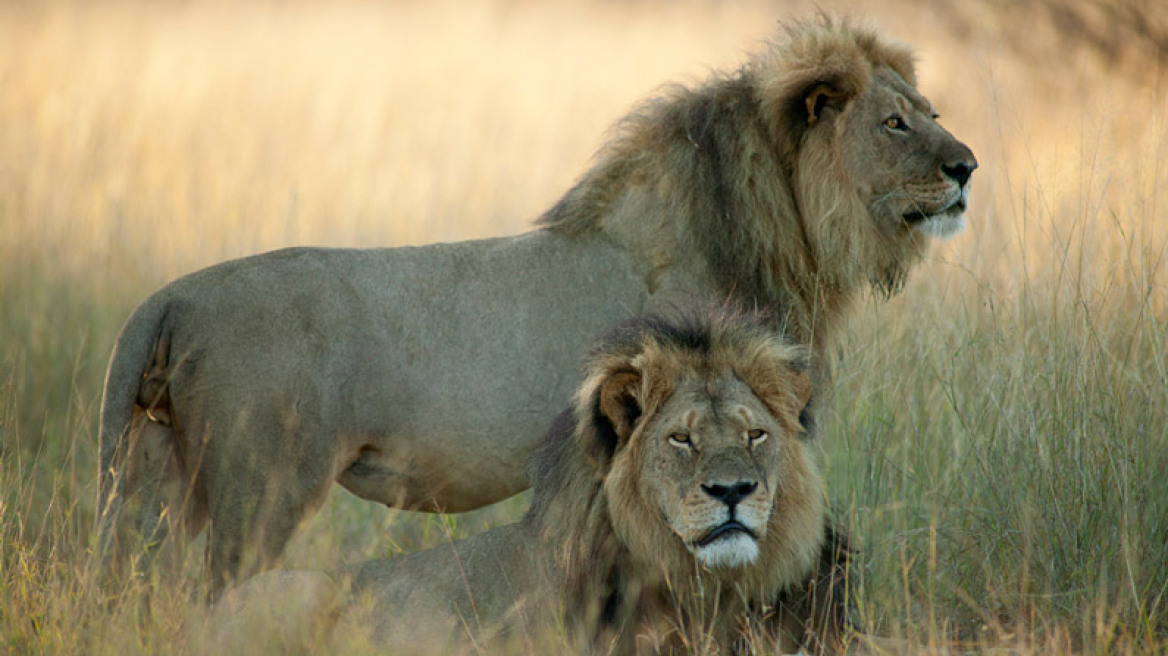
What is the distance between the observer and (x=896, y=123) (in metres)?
4.92

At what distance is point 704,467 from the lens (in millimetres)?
3656

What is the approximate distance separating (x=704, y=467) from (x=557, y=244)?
1.55m

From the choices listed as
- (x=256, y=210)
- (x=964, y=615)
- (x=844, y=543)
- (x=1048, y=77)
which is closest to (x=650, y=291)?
(x=844, y=543)

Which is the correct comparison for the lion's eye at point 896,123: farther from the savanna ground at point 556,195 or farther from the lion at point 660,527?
the lion at point 660,527

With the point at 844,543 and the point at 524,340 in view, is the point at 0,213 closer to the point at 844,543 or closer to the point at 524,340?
the point at 524,340

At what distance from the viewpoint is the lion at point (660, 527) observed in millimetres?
3736

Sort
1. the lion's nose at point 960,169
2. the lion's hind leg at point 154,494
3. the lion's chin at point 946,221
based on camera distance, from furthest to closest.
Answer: the lion's chin at point 946,221, the lion's nose at point 960,169, the lion's hind leg at point 154,494

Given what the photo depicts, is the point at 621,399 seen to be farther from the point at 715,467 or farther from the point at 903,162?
the point at 903,162

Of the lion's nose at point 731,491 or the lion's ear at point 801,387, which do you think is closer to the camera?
the lion's nose at point 731,491

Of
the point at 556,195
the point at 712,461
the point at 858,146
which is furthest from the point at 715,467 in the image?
the point at 556,195

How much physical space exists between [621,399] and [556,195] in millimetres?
7026

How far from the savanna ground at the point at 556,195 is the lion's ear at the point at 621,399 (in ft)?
3.03

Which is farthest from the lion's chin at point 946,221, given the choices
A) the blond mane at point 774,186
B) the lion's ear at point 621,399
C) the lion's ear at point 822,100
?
the lion's ear at point 621,399

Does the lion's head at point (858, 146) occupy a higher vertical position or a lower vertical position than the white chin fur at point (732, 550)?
higher
